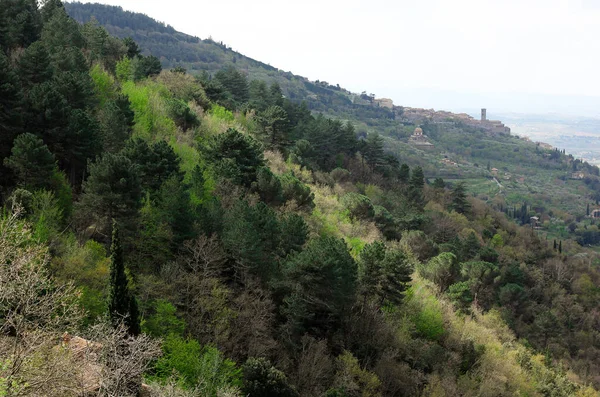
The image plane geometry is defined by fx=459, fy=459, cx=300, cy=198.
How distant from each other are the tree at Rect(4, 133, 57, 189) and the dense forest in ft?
0.33

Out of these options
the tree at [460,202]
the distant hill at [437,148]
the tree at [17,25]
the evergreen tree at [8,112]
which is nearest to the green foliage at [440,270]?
the evergreen tree at [8,112]

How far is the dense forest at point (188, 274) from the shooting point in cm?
1319

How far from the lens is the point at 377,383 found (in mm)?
22203

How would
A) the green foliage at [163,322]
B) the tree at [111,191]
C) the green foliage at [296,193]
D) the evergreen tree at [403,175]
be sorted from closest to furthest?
1. the green foliage at [163,322]
2. the tree at [111,191]
3. the green foliage at [296,193]
4. the evergreen tree at [403,175]

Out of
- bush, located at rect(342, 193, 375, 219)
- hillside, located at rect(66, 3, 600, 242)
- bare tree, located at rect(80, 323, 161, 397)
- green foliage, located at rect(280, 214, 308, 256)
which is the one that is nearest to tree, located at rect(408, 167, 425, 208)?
bush, located at rect(342, 193, 375, 219)

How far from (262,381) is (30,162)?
50.3 ft

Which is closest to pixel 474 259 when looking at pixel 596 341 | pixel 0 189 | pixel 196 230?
pixel 596 341

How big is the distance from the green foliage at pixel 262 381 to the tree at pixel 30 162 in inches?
560

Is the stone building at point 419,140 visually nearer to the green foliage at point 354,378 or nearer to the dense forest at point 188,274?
the dense forest at point 188,274

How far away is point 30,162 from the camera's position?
22.4 metres

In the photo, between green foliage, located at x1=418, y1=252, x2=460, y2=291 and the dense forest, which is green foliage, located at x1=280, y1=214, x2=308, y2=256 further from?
green foliage, located at x1=418, y1=252, x2=460, y2=291

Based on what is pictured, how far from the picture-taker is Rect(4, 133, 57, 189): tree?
73.3ft

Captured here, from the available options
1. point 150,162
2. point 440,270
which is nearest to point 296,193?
point 150,162

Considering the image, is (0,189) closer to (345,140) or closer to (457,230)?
(345,140)
